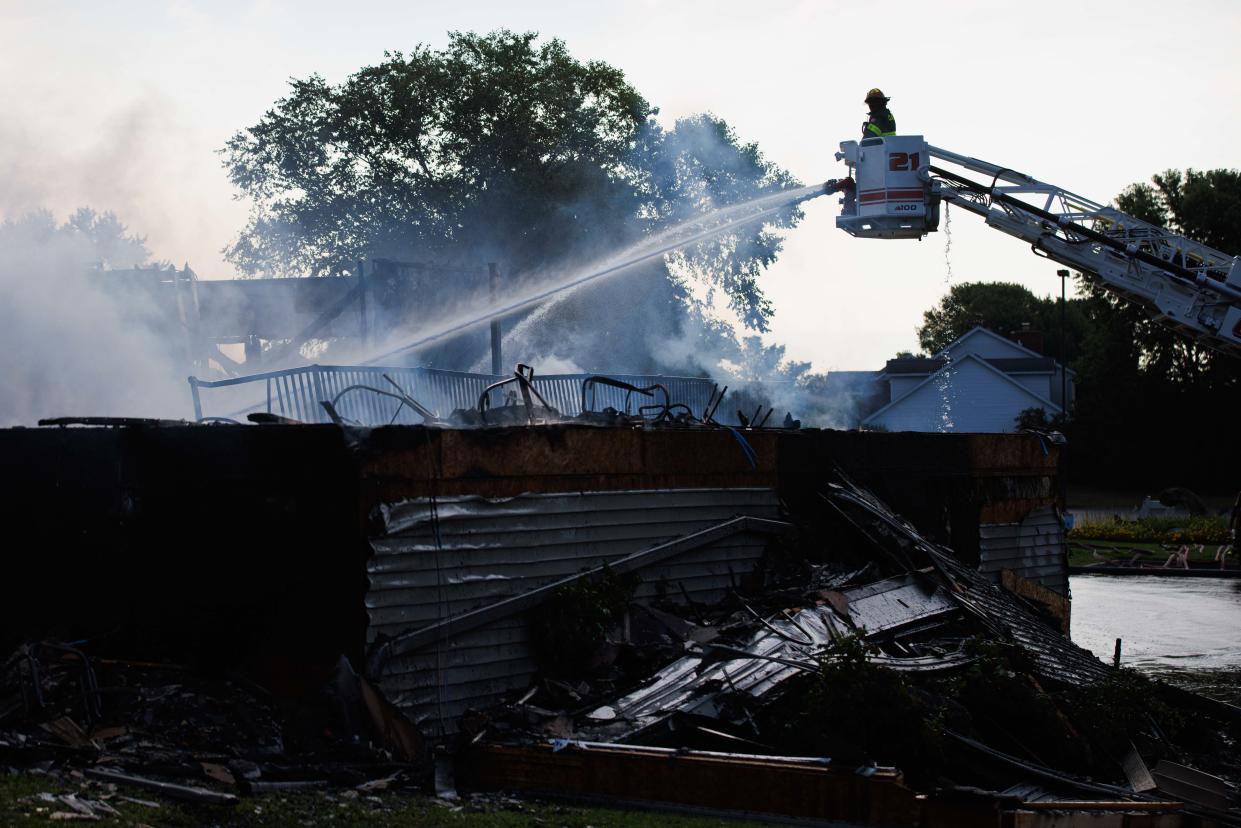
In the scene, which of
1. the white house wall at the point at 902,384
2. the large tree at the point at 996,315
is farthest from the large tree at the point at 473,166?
the large tree at the point at 996,315

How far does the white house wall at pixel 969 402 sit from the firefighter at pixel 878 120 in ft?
118

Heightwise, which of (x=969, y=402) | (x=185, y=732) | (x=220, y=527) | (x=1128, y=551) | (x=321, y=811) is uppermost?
(x=969, y=402)

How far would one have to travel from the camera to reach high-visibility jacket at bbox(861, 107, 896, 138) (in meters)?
16.8

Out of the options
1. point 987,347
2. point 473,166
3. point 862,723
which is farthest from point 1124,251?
point 987,347

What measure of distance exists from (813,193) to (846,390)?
140 feet

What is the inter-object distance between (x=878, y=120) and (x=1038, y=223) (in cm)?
258

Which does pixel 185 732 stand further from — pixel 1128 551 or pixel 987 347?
pixel 987 347

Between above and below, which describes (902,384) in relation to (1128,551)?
above

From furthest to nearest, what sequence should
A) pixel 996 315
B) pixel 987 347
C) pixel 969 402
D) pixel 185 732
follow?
pixel 996 315 < pixel 987 347 < pixel 969 402 < pixel 185 732

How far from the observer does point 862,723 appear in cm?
750

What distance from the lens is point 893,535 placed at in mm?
11227

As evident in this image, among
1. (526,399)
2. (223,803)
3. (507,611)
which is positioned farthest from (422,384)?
(223,803)

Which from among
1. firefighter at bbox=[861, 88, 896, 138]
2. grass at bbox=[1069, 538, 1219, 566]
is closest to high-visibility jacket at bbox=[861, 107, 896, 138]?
firefighter at bbox=[861, 88, 896, 138]

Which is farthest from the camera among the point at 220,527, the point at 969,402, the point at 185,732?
the point at 969,402
